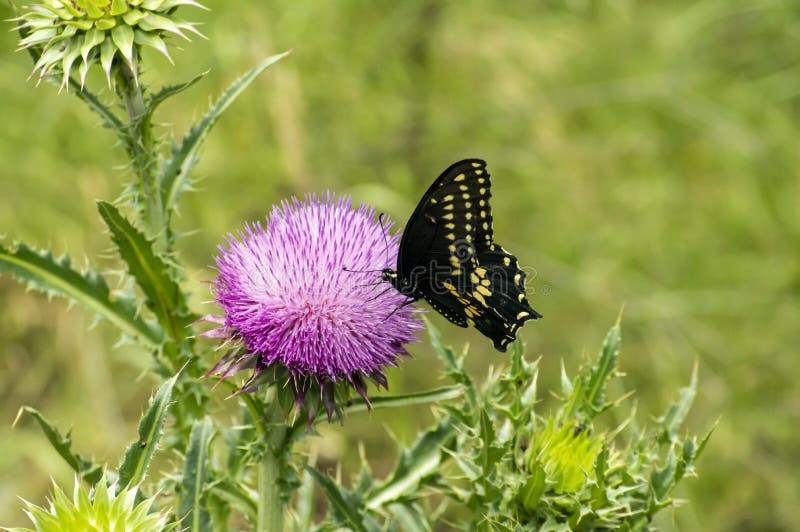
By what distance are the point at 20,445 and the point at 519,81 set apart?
415 centimetres

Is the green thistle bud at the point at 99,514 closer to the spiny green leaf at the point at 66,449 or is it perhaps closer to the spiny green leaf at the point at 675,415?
the spiny green leaf at the point at 66,449

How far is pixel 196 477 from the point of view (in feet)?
8.63

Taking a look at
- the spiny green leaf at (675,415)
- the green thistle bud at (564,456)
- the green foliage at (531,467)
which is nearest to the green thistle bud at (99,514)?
the green foliage at (531,467)

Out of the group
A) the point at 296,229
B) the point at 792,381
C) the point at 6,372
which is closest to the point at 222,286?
the point at 296,229

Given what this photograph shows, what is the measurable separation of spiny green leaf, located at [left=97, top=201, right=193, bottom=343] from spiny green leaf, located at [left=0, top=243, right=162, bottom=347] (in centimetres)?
7

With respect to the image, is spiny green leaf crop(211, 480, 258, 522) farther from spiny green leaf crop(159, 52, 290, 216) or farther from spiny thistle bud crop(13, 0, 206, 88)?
spiny thistle bud crop(13, 0, 206, 88)

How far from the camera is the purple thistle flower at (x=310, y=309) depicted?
8.52 ft

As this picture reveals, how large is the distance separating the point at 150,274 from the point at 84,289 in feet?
0.99

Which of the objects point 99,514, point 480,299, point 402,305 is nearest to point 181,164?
point 402,305

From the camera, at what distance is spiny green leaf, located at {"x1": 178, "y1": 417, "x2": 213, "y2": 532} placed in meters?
2.58

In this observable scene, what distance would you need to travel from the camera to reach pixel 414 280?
2848mm

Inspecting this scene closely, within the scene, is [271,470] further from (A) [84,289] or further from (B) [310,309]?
(A) [84,289]

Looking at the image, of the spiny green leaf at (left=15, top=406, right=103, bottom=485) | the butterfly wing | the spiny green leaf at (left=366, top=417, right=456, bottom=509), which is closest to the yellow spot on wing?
the butterfly wing

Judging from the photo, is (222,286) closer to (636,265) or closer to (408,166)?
(408,166)
